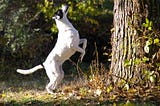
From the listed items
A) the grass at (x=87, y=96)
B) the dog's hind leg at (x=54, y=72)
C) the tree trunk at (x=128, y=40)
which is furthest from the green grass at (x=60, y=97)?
the tree trunk at (x=128, y=40)

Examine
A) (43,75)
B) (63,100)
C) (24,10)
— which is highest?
(24,10)

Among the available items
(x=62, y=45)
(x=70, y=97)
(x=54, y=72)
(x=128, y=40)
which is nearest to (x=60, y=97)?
(x=70, y=97)

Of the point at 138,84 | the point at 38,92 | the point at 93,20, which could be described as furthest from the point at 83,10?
the point at 138,84

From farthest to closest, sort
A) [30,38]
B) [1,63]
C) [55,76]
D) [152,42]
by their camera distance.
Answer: [1,63] < [30,38] < [55,76] < [152,42]

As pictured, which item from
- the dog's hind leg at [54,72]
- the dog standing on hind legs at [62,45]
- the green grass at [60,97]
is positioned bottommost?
the green grass at [60,97]

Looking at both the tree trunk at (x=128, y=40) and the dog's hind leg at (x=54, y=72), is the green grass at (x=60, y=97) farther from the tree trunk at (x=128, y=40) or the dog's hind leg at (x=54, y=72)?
the tree trunk at (x=128, y=40)

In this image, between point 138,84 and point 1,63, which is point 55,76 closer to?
point 138,84

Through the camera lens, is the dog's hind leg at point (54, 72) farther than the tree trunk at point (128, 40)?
Yes

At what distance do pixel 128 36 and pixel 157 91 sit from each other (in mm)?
905

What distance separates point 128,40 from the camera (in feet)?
22.0

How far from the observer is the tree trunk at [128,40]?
6585 mm

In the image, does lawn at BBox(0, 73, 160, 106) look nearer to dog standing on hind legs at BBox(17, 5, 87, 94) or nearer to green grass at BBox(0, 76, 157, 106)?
green grass at BBox(0, 76, 157, 106)

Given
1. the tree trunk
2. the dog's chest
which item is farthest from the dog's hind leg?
the tree trunk

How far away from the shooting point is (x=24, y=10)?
33.1ft
